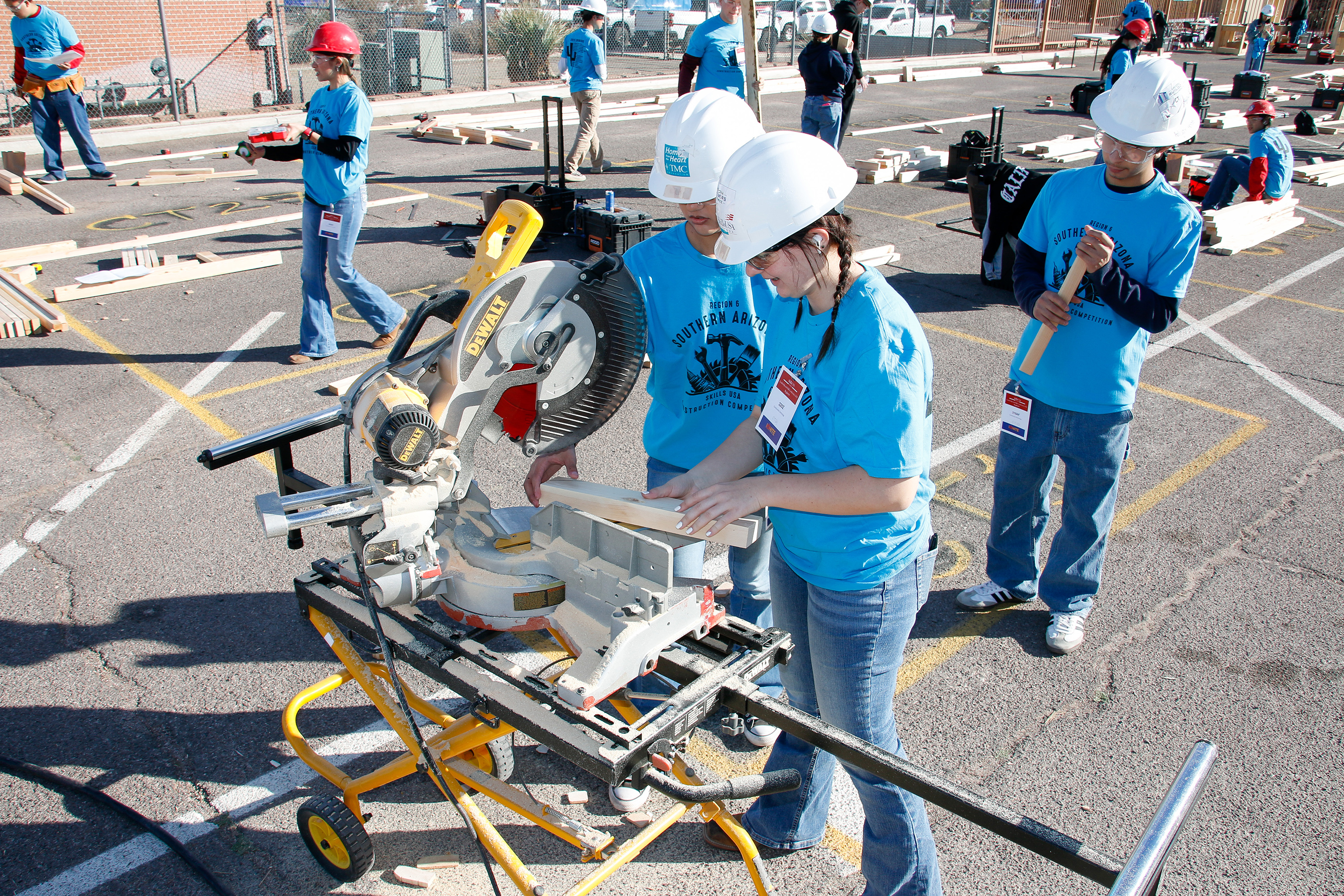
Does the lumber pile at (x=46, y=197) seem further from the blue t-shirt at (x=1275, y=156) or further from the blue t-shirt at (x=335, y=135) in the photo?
the blue t-shirt at (x=1275, y=156)

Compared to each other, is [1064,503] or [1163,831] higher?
[1163,831]

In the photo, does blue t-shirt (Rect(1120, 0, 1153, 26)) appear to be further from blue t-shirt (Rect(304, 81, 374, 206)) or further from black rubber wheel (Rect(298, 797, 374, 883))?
black rubber wheel (Rect(298, 797, 374, 883))

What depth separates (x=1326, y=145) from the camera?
55.0ft

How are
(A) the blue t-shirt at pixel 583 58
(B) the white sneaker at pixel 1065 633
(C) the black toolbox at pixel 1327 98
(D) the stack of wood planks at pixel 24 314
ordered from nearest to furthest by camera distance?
(B) the white sneaker at pixel 1065 633, (D) the stack of wood planks at pixel 24 314, (A) the blue t-shirt at pixel 583 58, (C) the black toolbox at pixel 1327 98

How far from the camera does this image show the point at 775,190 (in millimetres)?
2078

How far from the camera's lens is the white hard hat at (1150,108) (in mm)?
3326

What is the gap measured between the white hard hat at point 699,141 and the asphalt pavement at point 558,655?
2041mm

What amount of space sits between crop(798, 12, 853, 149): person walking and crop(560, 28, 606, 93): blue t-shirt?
8.32 ft

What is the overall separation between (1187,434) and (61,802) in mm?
6261

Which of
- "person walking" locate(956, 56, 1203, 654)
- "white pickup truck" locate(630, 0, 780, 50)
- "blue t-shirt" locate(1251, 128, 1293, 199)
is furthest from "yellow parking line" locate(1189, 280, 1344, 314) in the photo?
"white pickup truck" locate(630, 0, 780, 50)

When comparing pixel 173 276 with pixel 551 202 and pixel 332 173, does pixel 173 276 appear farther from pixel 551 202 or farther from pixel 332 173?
pixel 551 202

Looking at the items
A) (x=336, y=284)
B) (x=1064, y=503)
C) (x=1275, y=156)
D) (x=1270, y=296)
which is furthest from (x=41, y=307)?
(x=1275, y=156)

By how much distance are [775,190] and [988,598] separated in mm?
2762

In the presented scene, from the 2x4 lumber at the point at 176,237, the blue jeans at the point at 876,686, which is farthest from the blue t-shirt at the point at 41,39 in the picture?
the blue jeans at the point at 876,686
